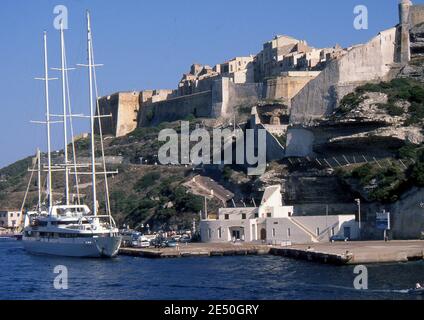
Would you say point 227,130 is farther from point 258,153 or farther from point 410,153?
point 410,153

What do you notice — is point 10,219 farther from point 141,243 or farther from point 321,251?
point 321,251

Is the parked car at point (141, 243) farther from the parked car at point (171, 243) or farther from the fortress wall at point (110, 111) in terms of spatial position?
the fortress wall at point (110, 111)

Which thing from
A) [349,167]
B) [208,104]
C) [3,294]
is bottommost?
[3,294]

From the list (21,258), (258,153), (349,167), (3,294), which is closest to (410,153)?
(349,167)

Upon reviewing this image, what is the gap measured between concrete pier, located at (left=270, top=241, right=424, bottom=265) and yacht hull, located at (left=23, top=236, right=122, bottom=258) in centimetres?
966

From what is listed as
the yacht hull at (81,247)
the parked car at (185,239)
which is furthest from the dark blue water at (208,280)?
the parked car at (185,239)

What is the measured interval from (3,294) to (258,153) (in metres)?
35.4

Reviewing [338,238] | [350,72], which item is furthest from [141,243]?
[350,72]

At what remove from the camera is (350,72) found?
6681 centimetres

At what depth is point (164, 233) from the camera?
69.1 m

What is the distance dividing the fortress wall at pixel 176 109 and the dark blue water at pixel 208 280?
4257cm
